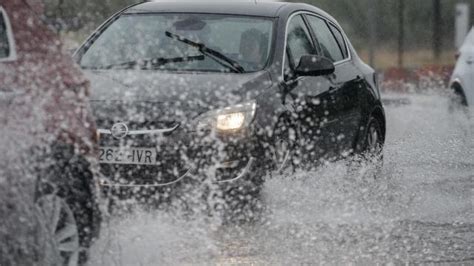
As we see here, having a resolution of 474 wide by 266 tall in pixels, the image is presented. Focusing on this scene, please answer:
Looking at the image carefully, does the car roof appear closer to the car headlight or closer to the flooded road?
the flooded road

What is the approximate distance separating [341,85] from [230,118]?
6.91ft

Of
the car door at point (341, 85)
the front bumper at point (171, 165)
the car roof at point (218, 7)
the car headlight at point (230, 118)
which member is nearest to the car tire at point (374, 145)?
the car door at point (341, 85)

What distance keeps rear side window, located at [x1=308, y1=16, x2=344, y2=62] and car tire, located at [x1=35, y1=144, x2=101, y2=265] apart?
460 centimetres

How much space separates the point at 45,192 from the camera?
6.70 m

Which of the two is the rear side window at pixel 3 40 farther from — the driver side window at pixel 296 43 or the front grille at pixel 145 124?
the driver side window at pixel 296 43

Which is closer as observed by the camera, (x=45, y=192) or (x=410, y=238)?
(x=45, y=192)

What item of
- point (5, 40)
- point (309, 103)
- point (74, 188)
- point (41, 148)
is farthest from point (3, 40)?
point (309, 103)

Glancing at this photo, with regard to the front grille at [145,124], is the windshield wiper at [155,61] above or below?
above

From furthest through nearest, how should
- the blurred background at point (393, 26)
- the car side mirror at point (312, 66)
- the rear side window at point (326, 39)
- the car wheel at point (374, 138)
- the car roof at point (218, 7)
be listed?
the blurred background at point (393, 26)
the car wheel at point (374, 138)
the rear side window at point (326, 39)
the car roof at point (218, 7)
the car side mirror at point (312, 66)

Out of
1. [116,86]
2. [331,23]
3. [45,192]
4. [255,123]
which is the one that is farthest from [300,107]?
[45,192]

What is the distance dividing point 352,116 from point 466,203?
4.09ft

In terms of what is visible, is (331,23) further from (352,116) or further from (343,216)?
(343,216)

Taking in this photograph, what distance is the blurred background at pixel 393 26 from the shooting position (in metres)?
39.0

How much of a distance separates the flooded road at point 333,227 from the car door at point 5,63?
1041 millimetres
